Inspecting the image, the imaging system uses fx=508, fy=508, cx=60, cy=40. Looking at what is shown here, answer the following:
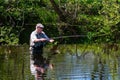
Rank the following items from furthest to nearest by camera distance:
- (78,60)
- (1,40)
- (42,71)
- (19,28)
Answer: (19,28) → (1,40) → (78,60) → (42,71)

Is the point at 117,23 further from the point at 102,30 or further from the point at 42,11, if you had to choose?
the point at 42,11

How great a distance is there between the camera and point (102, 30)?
992 inches

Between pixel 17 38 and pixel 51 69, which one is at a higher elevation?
pixel 51 69

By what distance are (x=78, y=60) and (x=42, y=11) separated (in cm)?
1101

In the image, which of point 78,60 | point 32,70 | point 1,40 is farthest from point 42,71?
point 1,40

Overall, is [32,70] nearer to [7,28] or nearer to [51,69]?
[51,69]

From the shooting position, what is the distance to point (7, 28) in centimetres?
2523

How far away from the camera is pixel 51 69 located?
44.6ft

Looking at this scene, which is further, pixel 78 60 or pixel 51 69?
pixel 78 60

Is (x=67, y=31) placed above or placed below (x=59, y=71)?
below

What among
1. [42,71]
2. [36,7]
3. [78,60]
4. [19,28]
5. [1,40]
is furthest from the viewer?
[36,7]

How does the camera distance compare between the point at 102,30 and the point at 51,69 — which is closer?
the point at 51,69

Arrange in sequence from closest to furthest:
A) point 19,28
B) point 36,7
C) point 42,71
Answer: point 42,71 → point 19,28 → point 36,7

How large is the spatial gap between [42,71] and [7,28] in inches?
494
